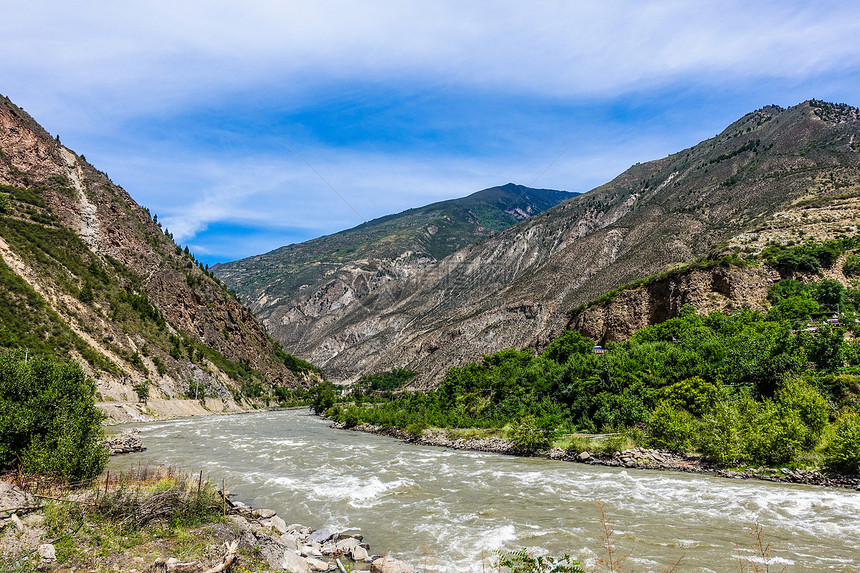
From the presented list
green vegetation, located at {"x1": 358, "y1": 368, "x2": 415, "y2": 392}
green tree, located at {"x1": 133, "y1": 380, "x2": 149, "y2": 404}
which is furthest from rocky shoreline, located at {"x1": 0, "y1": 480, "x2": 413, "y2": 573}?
green vegetation, located at {"x1": 358, "y1": 368, "x2": 415, "y2": 392}

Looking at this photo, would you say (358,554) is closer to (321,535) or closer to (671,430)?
(321,535)

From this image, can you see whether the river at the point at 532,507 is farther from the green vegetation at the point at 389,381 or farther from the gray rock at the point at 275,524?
the green vegetation at the point at 389,381

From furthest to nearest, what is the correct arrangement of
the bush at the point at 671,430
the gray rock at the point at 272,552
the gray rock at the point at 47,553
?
the bush at the point at 671,430 < the gray rock at the point at 272,552 < the gray rock at the point at 47,553

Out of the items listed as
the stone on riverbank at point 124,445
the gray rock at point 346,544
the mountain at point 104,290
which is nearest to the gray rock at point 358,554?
the gray rock at point 346,544

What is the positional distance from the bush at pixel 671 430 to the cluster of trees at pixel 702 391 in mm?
60

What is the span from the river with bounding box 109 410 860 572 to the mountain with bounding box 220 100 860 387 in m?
57.6

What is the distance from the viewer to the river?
12594mm

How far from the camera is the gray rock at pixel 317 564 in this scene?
1030 centimetres

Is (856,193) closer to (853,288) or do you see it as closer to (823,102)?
(853,288)

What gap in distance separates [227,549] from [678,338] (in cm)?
4942

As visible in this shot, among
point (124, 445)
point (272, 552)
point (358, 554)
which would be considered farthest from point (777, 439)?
point (124, 445)

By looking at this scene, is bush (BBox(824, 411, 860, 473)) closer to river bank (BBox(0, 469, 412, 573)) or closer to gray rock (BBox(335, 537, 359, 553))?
river bank (BBox(0, 469, 412, 573))

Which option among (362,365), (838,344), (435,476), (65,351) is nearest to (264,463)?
(435,476)

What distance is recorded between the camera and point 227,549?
930 cm
